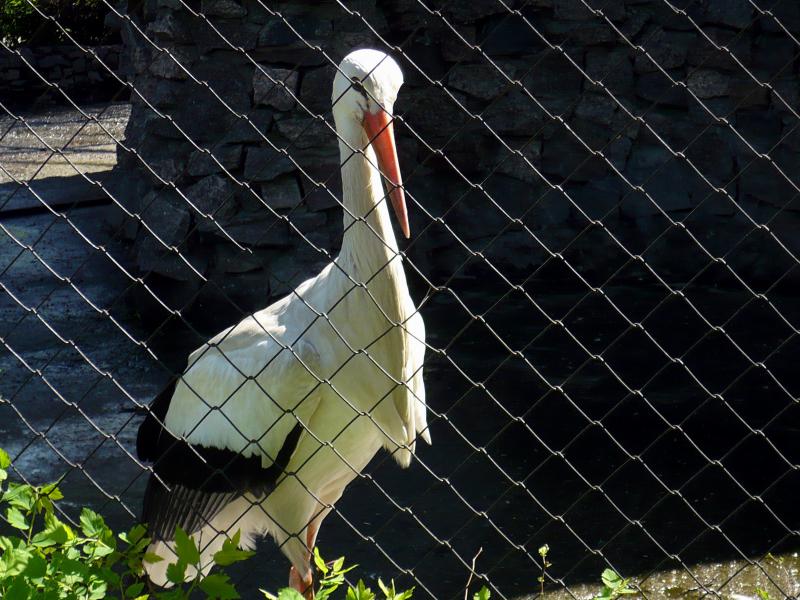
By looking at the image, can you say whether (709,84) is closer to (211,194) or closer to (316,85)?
(316,85)

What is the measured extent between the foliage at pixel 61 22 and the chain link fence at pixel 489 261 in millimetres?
5312

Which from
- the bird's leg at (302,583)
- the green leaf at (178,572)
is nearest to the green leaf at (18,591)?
the green leaf at (178,572)

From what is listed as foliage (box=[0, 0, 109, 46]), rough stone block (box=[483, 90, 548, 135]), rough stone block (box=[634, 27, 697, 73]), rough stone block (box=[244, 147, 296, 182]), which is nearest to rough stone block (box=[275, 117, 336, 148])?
rough stone block (box=[244, 147, 296, 182])

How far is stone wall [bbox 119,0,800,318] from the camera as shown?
5555 millimetres

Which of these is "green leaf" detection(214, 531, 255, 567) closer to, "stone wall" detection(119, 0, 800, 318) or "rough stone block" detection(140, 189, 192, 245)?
"stone wall" detection(119, 0, 800, 318)

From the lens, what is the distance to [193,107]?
5652 millimetres

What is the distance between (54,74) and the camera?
460 inches

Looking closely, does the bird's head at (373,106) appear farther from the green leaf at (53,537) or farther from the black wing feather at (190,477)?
the green leaf at (53,537)

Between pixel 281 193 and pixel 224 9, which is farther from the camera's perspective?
pixel 281 193

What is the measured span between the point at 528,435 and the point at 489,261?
137 centimetres

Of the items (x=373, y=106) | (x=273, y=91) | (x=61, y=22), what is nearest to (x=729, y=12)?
(x=273, y=91)

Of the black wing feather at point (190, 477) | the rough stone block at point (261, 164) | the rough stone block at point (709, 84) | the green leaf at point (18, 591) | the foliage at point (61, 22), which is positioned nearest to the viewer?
the green leaf at point (18, 591)

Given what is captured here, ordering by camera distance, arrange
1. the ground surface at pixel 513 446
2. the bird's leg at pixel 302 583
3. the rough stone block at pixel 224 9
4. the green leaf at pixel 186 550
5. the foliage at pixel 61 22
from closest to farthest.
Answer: the green leaf at pixel 186 550 < the bird's leg at pixel 302 583 < the ground surface at pixel 513 446 < the rough stone block at pixel 224 9 < the foliage at pixel 61 22

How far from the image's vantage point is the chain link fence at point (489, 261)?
13.4 ft
